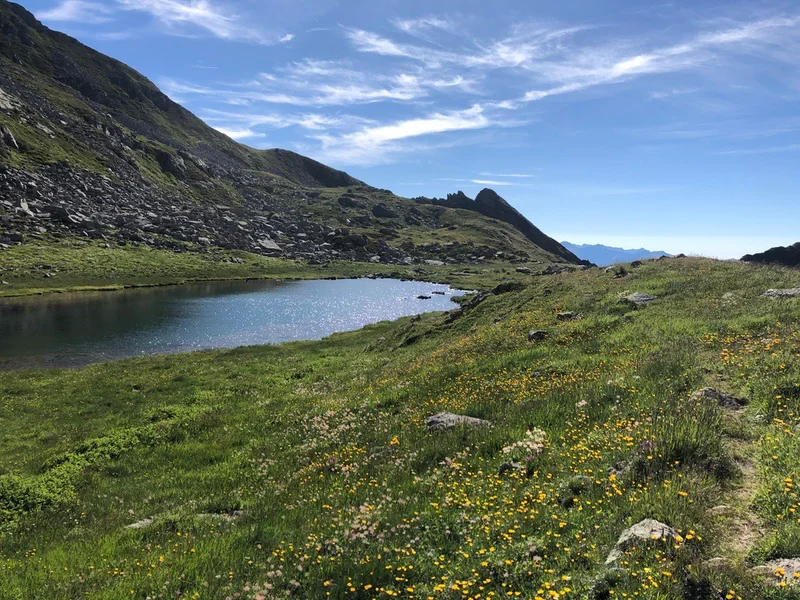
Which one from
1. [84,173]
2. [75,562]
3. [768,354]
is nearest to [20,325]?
[75,562]

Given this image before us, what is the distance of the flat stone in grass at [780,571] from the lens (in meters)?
5.32

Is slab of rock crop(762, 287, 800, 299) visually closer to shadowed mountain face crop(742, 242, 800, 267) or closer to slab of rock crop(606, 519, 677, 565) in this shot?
slab of rock crop(606, 519, 677, 565)

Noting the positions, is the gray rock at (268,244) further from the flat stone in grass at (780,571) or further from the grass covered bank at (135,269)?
the flat stone in grass at (780,571)

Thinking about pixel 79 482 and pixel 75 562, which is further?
pixel 79 482

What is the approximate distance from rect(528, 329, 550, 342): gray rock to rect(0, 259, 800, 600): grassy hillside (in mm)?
346

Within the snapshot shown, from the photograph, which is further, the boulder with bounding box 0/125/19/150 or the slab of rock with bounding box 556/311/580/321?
the boulder with bounding box 0/125/19/150

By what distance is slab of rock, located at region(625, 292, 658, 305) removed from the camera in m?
26.5

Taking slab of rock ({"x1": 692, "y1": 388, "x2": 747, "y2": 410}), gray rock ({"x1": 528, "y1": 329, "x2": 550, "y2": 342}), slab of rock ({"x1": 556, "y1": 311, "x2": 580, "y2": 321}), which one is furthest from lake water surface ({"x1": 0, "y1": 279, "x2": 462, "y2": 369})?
slab of rock ({"x1": 692, "y1": 388, "x2": 747, "y2": 410})

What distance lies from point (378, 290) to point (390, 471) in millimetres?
112817

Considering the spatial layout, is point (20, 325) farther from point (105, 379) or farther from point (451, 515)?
point (451, 515)

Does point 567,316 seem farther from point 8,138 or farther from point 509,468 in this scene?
point 8,138

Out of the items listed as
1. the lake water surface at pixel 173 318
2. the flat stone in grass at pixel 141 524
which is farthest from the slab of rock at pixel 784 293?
the lake water surface at pixel 173 318

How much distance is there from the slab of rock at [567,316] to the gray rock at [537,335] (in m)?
3.79

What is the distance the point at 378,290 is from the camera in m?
124
